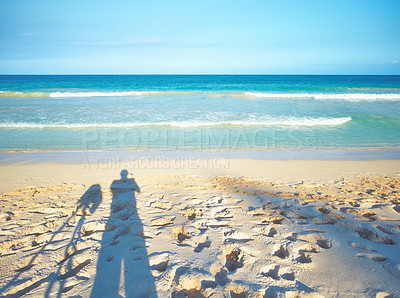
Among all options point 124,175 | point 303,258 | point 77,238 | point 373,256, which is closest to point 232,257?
point 303,258

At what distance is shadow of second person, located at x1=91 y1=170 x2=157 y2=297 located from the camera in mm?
2184

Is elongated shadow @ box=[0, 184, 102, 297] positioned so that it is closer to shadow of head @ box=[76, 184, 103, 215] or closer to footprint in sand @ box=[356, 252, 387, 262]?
shadow of head @ box=[76, 184, 103, 215]

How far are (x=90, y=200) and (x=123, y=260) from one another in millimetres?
2128

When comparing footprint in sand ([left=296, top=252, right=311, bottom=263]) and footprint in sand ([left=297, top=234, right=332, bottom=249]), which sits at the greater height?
footprint in sand ([left=297, top=234, right=332, bottom=249])

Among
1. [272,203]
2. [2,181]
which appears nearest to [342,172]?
[272,203]

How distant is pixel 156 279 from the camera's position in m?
2.29

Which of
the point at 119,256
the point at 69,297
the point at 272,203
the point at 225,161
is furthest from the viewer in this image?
the point at 225,161

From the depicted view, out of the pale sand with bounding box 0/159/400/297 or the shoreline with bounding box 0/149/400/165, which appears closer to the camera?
the pale sand with bounding box 0/159/400/297

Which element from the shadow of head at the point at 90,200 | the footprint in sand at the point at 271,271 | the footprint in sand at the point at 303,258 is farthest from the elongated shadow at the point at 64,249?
the footprint in sand at the point at 303,258

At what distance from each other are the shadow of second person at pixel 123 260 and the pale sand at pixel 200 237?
13 mm

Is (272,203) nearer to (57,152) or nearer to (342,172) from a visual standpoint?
(342,172)

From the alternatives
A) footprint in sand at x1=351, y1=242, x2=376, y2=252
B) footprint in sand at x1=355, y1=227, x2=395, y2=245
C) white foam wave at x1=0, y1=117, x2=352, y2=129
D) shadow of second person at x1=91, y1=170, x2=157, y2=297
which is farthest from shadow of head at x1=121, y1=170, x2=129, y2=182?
white foam wave at x1=0, y1=117, x2=352, y2=129

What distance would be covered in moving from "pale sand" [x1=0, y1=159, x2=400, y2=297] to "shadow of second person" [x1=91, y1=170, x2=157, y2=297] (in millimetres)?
13

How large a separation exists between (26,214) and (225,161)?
17.1 ft
